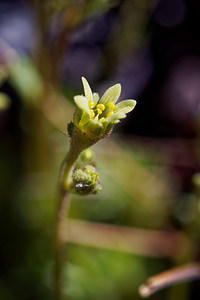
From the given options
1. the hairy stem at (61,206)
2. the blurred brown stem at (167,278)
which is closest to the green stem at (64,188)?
the hairy stem at (61,206)

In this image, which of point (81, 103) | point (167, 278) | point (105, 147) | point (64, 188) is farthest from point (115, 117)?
point (105, 147)

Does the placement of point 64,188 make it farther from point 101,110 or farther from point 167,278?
point 167,278

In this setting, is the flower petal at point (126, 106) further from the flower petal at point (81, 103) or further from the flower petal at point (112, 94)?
the flower petal at point (81, 103)

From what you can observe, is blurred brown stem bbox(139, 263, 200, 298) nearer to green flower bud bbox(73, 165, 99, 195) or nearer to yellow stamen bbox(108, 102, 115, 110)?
green flower bud bbox(73, 165, 99, 195)

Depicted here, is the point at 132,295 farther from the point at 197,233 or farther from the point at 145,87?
the point at 145,87

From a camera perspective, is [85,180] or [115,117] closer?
[115,117]

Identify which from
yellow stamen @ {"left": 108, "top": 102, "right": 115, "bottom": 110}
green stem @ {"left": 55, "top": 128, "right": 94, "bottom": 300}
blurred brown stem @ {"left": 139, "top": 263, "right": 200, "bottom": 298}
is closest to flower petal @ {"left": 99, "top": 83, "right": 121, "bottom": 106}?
yellow stamen @ {"left": 108, "top": 102, "right": 115, "bottom": 110}

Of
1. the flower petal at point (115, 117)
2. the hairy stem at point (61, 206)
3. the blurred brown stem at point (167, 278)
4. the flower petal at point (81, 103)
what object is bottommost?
the blurred brown stem at point (167, 278)
